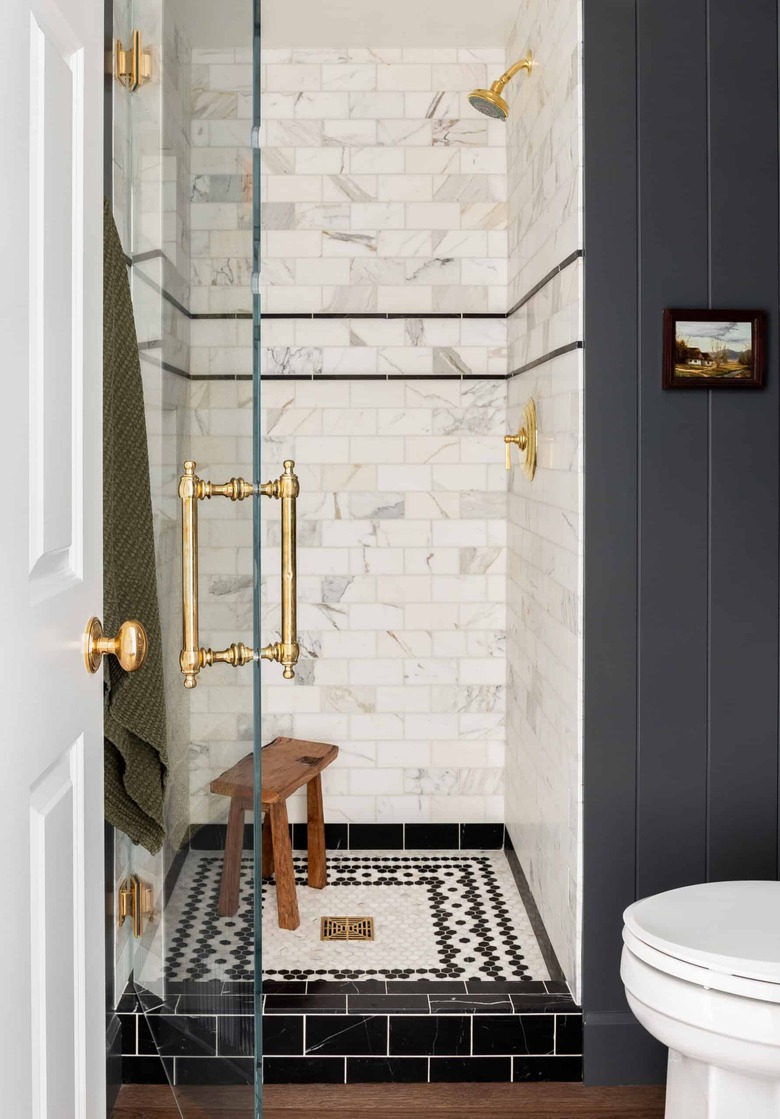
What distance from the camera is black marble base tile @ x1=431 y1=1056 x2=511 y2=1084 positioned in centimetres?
237

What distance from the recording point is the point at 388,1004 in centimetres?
241

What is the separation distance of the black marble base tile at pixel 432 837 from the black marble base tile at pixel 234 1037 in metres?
2.24

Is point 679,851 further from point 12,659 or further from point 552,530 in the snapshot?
point 12,659

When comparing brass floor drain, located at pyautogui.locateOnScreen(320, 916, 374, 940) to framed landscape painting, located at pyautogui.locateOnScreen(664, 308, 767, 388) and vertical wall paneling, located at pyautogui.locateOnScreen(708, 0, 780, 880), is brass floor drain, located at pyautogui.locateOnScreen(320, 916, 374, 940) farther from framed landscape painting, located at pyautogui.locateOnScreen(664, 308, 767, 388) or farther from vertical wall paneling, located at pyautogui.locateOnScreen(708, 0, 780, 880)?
framed landscape painting, located at pyautogui.locateOnScreen(664, 308, 767, 388)

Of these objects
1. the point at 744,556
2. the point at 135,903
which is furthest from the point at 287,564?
the point at 744,556

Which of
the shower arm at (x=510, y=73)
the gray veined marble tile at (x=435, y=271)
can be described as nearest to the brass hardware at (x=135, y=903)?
the shower arm at (x=510, y=73)

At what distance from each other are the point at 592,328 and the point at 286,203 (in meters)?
1.64

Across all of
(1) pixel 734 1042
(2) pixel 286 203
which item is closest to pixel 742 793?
(1) pixel 734 1042

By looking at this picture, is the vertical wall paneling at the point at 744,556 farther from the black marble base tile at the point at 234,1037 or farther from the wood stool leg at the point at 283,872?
the black marble base tile at the point at 234,1037

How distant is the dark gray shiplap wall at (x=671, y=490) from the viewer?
2332 mm

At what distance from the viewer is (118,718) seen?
1.48 metres

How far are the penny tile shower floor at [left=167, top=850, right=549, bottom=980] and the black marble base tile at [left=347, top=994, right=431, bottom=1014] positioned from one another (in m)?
0.16

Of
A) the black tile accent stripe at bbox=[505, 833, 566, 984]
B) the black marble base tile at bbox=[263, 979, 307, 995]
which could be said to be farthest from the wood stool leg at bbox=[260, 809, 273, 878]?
the black tile accent stripe at bbox=[505, 833, 566, 984]

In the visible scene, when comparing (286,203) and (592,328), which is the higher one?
(286,203)
